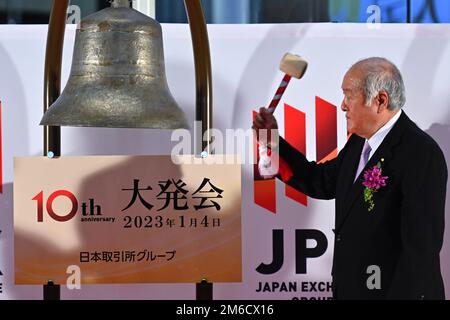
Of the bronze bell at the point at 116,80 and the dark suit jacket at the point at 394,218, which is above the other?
the bronze bell at the point at 116,80

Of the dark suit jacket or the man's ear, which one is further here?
the man's ear

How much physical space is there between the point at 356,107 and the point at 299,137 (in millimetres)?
208

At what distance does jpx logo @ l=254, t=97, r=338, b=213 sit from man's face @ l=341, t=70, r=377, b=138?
0.16 ft

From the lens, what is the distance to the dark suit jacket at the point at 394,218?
2490 millimetres

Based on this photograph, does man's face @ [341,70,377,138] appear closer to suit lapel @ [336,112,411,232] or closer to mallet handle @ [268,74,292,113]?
suit lapel @ [336,112,411,232]

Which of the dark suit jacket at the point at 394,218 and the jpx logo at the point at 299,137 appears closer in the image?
the dark suit jacket at the point at 394,218

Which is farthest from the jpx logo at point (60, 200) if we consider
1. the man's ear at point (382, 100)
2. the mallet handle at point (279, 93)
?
the man's ear at point (382, 100)

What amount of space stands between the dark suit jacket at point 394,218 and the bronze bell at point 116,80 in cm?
100

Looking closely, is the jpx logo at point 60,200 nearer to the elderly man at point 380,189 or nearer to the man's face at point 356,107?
the elderly man at point 380,189

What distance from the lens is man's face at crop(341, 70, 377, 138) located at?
2.61m

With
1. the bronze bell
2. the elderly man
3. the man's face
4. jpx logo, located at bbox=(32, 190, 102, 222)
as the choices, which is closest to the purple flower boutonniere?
the elderly man

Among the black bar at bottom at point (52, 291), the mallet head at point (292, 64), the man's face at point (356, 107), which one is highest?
the mallet head at point (292, 64)
